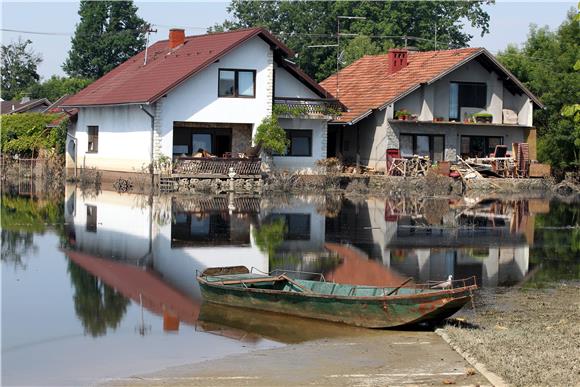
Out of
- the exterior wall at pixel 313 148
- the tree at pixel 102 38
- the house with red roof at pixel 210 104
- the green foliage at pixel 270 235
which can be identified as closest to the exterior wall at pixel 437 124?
the exterior wall at pixel 313 148

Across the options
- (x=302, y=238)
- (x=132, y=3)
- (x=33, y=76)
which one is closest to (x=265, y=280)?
(x=302, y=238)

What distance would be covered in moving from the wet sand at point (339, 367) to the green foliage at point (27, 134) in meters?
45.5

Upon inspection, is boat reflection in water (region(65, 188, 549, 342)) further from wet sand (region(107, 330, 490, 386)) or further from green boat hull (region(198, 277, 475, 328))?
wet sand (region(107, 330, 490, 386))

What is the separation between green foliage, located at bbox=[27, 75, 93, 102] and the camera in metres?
89.8

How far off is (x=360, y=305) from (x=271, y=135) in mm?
30734

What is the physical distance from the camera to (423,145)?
51.9m

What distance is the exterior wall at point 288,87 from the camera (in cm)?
4812

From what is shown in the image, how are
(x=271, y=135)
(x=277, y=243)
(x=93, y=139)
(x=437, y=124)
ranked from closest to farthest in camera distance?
(x=277, y=243) → (x=271, y=135) → (x=437, y=124) → (x=93, y=139)

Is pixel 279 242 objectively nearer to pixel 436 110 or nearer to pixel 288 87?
pixel 288 87

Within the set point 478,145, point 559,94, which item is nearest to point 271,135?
point 478,145

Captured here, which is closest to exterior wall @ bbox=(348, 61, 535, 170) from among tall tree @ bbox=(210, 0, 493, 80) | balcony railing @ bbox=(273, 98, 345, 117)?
balcony railing @ bbox=(273, 98, 345, 117)

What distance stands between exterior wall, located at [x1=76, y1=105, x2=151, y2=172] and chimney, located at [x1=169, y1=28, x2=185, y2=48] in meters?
4.73

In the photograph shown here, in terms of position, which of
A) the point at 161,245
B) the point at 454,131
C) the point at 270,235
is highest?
the point at 454,131

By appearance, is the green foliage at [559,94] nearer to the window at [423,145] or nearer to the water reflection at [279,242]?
the window at [423,145]
